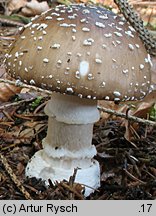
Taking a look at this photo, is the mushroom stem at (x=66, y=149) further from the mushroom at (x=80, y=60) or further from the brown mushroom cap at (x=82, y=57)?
the brown mushroom cap at (x=82, y=57)

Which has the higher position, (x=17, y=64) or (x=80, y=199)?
(x=17, y=64)

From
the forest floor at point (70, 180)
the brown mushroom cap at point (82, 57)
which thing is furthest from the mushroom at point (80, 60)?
the forest floor at point (70, 180)

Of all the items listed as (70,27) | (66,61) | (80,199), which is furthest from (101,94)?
(80,199)

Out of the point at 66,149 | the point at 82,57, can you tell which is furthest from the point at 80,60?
the point at 66,149

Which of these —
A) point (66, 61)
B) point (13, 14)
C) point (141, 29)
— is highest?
point (66, 61)

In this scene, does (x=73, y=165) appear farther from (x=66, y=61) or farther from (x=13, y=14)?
(x=13, y=14)

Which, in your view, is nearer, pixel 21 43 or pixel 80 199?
pixel 21 43
